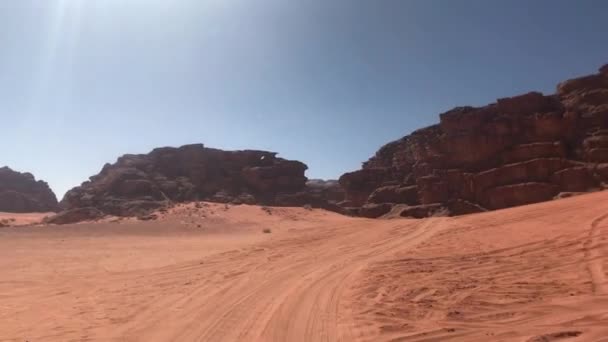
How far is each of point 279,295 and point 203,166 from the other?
5903cm

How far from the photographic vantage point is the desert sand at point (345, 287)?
19.3 ft

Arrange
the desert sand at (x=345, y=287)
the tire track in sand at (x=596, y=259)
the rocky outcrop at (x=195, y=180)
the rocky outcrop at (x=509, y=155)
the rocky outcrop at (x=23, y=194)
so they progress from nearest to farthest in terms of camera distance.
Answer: the desert sand at (x=345, y=287) → the tire track in sand at (x=596, y=259) → the rocky outcrop at (x=195, y=180) → the rocky outcrop at (x=509, y=155) → the rocky outcrop at (x=23, y=194)

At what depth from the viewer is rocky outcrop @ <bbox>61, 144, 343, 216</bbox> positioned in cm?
5362

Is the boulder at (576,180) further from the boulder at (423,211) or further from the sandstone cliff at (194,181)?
the sandstone cliff at (194,181)

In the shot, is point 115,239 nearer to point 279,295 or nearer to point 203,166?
point 279,295

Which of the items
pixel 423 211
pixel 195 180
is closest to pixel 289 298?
pixel 195 180

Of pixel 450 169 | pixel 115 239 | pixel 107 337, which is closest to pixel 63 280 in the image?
pixel 107 337

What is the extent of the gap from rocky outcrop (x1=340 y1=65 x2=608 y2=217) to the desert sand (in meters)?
43.5

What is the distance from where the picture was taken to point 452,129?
74.0m

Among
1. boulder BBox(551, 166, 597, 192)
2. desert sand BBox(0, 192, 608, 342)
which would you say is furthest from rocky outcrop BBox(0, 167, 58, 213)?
boulder BBox(551, 166, 597, 192)

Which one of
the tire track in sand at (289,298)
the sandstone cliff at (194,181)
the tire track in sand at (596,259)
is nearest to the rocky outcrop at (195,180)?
the sandstone cliff at (194,181)

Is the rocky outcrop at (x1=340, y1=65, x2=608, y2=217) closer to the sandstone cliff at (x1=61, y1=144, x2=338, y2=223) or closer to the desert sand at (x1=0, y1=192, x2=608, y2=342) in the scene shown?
the sandstone cliff at (x1=61, y1=144, x2=338, y2=223)

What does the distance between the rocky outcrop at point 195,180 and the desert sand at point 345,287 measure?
122 feet

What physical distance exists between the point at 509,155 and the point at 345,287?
63046 millimetres
